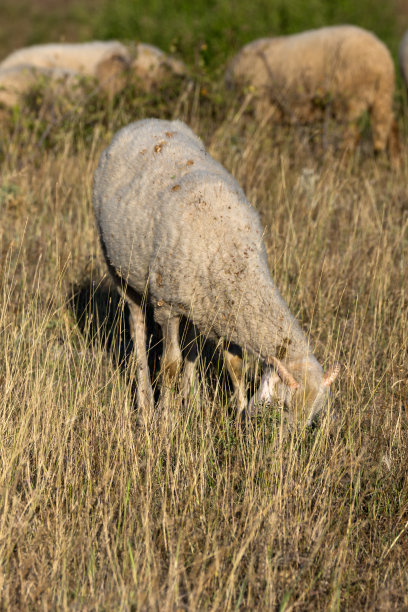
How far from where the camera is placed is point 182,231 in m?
3.62

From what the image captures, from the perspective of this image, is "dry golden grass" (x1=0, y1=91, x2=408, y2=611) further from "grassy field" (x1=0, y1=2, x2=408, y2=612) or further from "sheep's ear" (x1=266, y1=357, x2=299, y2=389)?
"sheep's ear" (x1=266, y1=357, x2=299, y2=389)

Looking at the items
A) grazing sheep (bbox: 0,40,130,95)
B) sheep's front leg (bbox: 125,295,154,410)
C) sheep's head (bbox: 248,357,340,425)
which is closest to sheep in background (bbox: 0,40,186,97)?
grazing sheep (bbox: 0,40,130,95)

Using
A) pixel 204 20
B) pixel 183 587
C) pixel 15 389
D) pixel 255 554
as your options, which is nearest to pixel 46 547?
pixel 183 587

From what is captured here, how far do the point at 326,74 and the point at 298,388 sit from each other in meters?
6.83

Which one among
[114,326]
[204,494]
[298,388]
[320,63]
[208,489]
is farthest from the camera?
[320,63]

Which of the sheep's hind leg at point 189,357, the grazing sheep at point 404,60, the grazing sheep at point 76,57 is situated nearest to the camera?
the sheep's hind leg at point 189,357

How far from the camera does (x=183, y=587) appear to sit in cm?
254

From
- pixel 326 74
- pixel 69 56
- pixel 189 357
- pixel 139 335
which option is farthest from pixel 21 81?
pixel 189 357


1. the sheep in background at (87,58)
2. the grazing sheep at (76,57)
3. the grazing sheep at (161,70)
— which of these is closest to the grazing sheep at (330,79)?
the grazing sheep at (161,70)

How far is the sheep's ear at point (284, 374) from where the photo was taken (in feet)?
10.8

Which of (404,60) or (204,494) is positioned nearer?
(204,494)

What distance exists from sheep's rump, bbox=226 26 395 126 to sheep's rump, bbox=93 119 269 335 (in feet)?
16.7

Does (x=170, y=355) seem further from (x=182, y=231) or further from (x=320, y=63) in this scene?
(x=320, y=63)

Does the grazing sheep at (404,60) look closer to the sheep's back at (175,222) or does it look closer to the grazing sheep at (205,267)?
the sheep's back at (175,222)
